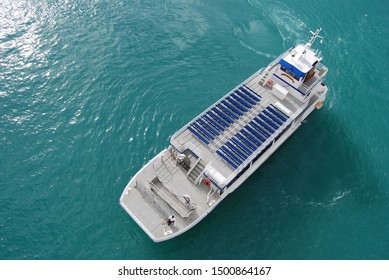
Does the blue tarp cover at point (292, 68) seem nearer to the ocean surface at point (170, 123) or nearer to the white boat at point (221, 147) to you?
the white boat at point (221, 147)

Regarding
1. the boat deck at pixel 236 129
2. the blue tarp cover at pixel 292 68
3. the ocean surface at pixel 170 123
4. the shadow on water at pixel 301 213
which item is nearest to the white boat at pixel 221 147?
the boat deck at pixel 236 129

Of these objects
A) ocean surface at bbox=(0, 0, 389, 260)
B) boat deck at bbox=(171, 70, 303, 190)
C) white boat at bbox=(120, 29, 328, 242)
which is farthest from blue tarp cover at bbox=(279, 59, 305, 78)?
ocean surface at bbox=(0, 0, 389, 260)

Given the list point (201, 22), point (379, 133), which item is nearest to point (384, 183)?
point (379, 133)

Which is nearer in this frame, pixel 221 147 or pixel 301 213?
pixel 221 147

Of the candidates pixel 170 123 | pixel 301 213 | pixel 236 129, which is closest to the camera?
pixel 301 213

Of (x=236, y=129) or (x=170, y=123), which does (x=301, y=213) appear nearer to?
(x=236, y=129)

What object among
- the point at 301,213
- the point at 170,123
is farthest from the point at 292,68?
the point at 301,213
